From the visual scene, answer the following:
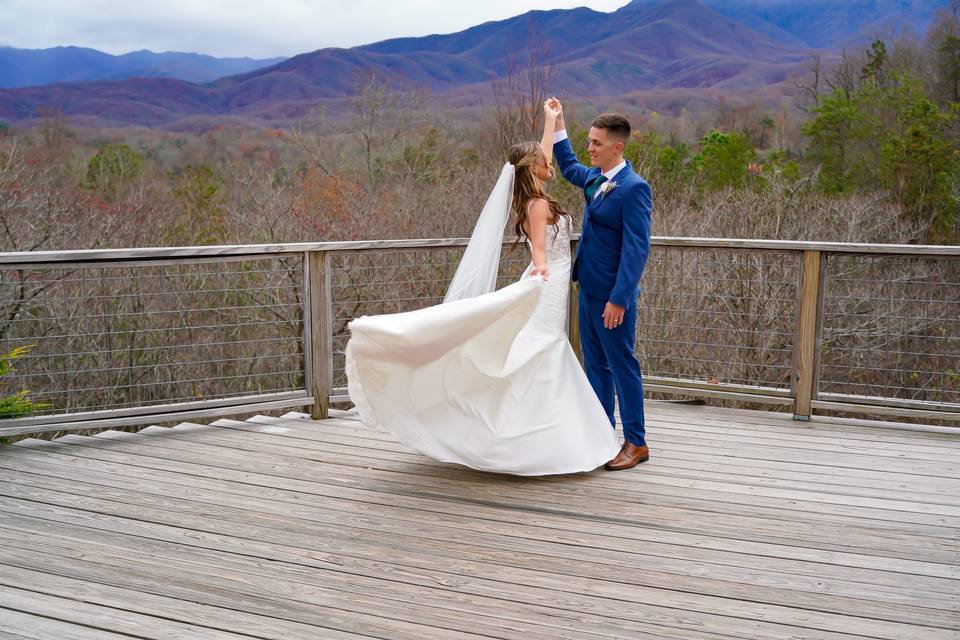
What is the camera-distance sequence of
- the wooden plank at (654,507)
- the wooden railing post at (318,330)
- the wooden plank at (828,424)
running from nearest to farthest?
the wooden plank at (654,507), the wooden plank at (828,424), the wooden railing post at (318,330)

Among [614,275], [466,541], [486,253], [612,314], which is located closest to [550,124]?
[486,253]

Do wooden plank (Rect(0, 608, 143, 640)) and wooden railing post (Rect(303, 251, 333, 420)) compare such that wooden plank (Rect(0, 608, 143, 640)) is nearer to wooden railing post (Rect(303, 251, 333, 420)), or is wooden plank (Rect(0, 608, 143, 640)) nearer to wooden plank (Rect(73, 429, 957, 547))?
wooden plank (Rect(73, 429, 957, 547))

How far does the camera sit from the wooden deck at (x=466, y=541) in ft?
10.4

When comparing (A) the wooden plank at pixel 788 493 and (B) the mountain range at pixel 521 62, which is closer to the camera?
(A) the wooden plank at pixel 788 493

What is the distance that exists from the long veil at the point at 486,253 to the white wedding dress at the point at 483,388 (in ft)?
0.84

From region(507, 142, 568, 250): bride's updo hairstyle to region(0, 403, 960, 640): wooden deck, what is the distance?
4.59 feet

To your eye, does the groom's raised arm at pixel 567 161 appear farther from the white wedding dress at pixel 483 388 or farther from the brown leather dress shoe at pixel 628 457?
the brown leather dress shoe at pixel 628 457

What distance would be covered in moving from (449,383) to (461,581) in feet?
4.18

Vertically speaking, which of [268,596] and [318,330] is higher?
[318,330]

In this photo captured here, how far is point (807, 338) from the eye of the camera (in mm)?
5719

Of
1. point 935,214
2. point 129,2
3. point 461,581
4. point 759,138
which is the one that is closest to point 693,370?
point 461,581

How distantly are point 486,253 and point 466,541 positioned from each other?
63.5 inches

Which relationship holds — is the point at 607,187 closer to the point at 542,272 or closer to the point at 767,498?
the point at 542,272

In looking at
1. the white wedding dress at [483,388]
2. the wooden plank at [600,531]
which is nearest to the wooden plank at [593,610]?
the wooden plank at [600,531]
